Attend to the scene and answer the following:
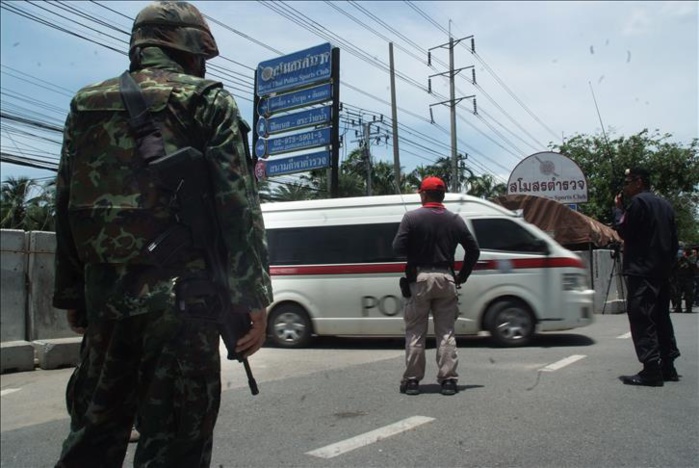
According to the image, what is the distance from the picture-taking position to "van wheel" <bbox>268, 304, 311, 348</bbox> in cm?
941

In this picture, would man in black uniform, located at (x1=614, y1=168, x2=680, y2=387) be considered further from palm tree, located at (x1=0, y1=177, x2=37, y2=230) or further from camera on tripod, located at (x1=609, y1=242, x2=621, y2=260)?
palm tree, located at (x1=0, y1=177, x2=37, y2=230)

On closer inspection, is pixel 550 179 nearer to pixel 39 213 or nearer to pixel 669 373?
pixel 669 373

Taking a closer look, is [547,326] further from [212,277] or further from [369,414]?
[212,277]

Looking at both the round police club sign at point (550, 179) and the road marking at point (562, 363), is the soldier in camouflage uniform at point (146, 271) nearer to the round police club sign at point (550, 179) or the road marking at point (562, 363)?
the road marking at point (562, 363)

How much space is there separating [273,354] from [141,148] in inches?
277

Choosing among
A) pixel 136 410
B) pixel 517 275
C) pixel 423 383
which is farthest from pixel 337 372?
pixel 136 410

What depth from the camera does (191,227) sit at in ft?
6.55

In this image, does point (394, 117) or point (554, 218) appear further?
point (394, 117)

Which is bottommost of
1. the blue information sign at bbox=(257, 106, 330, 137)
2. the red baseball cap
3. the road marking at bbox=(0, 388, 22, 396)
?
the road marking at bbox=(0, 388, 22, 396)

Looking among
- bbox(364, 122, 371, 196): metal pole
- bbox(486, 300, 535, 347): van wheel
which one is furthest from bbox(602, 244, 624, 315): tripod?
bbox(364, 122, 371, 196): metal pole

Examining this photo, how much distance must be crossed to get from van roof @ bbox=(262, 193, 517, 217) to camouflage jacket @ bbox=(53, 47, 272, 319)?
703cm

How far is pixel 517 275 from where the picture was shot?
28.5 feet

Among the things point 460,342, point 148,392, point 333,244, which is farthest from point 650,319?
point 333,244

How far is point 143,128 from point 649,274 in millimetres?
4484
